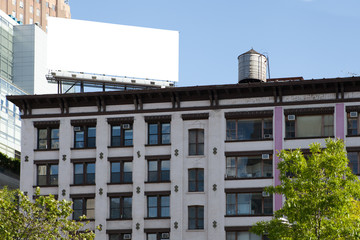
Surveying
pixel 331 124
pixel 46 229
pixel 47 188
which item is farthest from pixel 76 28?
pixel 46 229

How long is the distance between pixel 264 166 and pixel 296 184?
16.8 meters

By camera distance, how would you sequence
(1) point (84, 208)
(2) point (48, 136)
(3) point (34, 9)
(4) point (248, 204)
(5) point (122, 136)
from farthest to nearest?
(3) point (34, 9) → (2) point (48, 136) → (5) point (122, 136) → (1) point (84, 208) → (4) point (248, 204)

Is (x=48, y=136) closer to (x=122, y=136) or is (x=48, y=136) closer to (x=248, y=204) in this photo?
(x=122, y=136)

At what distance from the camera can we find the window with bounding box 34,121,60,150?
64.1 metres

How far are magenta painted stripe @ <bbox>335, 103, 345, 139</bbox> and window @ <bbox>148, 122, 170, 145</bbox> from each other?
13248 millimetres

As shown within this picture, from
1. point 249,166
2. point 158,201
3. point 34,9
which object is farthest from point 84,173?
point 34,9

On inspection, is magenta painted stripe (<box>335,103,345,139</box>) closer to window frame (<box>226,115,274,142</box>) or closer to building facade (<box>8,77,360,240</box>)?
building facade (<box>8,77,360,240</box>)

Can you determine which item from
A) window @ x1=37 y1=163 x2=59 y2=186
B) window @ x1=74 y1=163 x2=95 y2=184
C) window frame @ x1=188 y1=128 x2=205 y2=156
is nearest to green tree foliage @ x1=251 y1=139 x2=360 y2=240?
window frame @ x1=188 y1=128 x2=205 y2=156

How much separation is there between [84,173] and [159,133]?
688 cm

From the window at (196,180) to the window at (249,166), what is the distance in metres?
2.12

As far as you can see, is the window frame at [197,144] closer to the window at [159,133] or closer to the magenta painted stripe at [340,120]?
the window at [159,133]

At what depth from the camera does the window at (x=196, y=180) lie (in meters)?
60.9

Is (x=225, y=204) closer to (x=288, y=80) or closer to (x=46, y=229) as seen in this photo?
(x=288, y=80)

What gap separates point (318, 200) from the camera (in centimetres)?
4188
